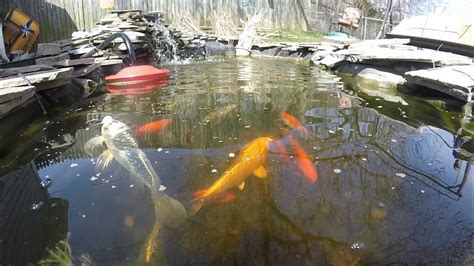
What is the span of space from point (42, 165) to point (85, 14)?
32.5 feet

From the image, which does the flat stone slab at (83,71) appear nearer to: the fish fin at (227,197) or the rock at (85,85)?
the rock at (85,85)

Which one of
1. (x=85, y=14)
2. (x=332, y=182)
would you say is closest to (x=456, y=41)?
(x=332, y=182)

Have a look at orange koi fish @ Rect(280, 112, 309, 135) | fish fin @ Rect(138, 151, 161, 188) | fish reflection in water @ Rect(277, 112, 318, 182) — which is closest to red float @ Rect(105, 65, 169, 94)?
orange koi fish @ Rect(280, 112, 309, 135)

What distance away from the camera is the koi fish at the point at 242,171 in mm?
3094

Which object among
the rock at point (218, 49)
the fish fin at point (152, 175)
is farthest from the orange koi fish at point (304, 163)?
the rock at point (218, 49)

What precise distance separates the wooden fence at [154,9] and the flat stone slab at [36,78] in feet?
18.3

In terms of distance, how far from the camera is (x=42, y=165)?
371 centimetres

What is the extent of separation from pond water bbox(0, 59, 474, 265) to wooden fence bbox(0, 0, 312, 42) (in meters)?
7.59

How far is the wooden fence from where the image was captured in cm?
1164

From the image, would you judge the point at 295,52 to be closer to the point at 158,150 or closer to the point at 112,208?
the point at 158,150

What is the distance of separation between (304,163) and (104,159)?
Answer: 6.72 ft

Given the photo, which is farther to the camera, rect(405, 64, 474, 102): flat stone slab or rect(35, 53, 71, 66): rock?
rect(35, 53, 71, 66): rock

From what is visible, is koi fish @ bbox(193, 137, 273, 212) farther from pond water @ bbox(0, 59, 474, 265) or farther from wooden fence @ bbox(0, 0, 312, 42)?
wooden fence @ bbox(0, 0, 312, 42)

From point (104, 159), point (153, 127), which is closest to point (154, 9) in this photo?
point (153, 127)
